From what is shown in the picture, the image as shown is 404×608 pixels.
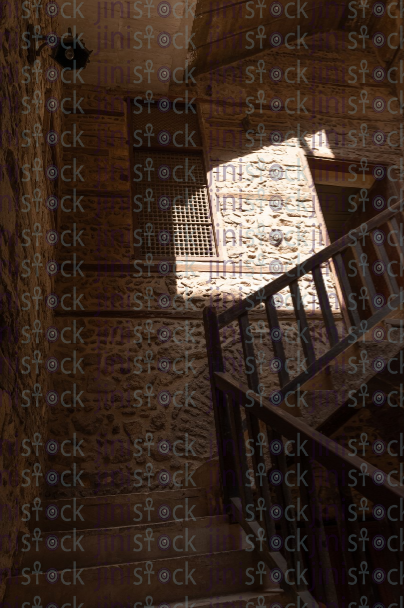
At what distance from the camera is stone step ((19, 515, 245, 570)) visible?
1914 mm

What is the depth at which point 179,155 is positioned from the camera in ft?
16.8

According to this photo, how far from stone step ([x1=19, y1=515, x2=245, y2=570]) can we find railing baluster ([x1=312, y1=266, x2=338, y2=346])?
4.03ft

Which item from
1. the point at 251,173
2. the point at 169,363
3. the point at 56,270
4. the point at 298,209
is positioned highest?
the point at 251,173

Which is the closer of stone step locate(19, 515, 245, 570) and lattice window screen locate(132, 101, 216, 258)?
stone step locate(19, 515, 245, 570)

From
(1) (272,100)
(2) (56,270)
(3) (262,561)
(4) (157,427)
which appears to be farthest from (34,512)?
(1) (272,100)

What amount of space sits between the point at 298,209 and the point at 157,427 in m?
2.62

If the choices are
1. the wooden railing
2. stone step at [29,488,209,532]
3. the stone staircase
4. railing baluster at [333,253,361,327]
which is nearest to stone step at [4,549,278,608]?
the stone staircase

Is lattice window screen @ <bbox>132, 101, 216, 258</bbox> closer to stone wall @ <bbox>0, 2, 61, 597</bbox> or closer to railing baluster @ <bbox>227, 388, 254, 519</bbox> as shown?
stone wall @ <bbox>0, 2, 61, 597</bbox>

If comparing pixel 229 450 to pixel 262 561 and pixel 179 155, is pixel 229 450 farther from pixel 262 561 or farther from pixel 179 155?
Result: pixel 179 155

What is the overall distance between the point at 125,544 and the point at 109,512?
43cm

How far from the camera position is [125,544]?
1977mm

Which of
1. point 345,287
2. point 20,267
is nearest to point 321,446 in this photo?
point 20,267

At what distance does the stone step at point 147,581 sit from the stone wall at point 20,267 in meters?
0.12

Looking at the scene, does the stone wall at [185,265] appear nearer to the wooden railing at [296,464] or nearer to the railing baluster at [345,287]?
the wooden railing at [296,464]
